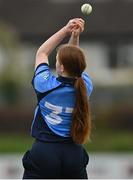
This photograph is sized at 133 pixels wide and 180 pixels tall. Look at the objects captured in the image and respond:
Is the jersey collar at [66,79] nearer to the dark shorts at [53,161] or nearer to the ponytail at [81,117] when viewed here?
the ponytail at [81,117]

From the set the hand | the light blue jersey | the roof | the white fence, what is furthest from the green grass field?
the roof

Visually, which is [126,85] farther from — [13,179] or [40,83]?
[40,83]

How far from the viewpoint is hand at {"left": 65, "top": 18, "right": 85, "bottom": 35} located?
23.5 feet

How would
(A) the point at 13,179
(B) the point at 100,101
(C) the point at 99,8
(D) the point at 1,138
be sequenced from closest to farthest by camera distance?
(A) the point at 13,179 → (D) the point at 1,138 → (B) the point at 100,101 → (C) the point at 99,8

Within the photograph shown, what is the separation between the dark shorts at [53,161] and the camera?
22.9 feet

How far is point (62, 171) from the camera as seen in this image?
7027 mm

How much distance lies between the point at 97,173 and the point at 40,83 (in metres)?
7.45

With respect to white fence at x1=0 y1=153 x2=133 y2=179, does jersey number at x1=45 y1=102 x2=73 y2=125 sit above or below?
above

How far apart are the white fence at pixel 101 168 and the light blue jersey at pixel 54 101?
7.11m

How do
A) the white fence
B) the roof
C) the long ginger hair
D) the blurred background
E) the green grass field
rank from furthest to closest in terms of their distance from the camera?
the roof
the green grass field
the blurred background
the white fence
the long ginger hair

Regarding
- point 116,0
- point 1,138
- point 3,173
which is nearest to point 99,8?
point 116,0

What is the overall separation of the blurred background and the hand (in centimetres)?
726

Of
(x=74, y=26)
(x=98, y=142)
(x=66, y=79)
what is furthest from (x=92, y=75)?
(x=66, y=79)

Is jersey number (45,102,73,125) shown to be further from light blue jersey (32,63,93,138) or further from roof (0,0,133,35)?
roof (0,0,133,35)
